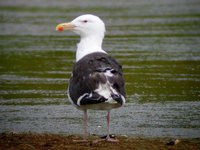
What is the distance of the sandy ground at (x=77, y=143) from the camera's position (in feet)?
30.4

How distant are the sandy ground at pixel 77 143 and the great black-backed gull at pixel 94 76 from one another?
0.97 ft

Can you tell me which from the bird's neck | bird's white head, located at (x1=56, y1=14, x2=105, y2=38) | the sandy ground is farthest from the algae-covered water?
bird's white head, located at (x1=56, y1=14, x2=105, y2=38)

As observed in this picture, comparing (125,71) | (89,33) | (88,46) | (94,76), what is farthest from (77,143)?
(125,71)

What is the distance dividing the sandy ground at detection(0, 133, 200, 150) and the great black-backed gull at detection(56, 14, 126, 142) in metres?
0.30

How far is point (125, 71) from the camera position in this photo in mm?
16531

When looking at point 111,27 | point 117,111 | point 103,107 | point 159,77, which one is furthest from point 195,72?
point 111,27

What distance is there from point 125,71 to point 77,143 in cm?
704

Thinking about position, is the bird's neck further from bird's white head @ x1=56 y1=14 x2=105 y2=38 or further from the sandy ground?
the sandy ground

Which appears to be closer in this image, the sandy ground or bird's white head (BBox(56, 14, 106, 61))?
the sandy ground

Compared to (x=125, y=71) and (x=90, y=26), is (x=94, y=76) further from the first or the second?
(x=125, y=71)

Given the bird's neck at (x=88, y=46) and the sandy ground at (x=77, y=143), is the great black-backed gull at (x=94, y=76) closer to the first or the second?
the bird's neck at (x=88, y=46)

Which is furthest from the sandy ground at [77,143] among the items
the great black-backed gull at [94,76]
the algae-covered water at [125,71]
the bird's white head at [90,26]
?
the bird's white head at [90,26]

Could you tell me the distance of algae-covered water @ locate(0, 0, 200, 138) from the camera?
11.6 m

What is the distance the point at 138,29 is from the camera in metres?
24.4
